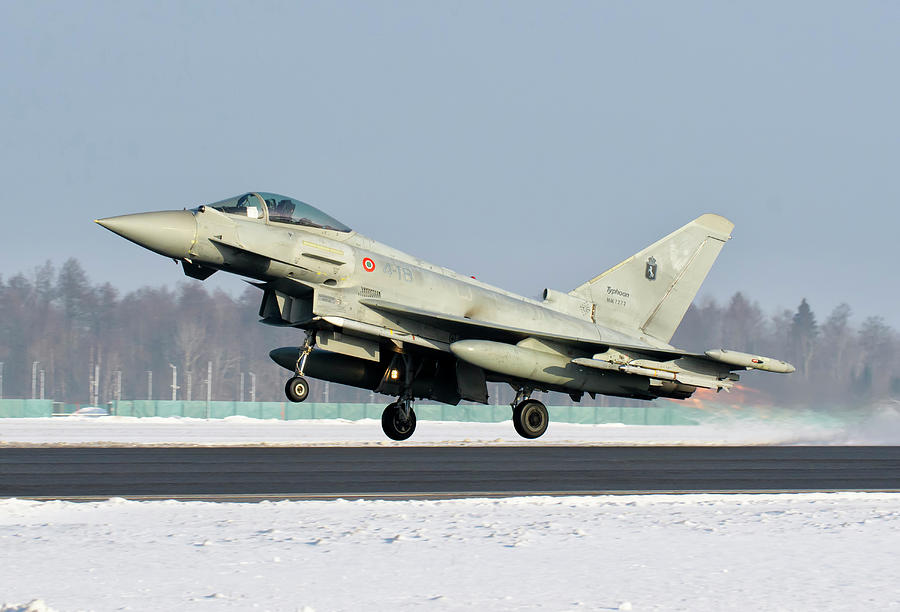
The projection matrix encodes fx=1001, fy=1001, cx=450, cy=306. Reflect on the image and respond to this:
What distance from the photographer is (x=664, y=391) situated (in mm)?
19891

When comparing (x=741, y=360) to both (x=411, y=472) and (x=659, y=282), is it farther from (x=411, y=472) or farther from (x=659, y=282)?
(x=411, y=472)

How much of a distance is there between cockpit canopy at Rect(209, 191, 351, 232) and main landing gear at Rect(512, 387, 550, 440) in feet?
18.4

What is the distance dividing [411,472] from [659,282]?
1027 cm

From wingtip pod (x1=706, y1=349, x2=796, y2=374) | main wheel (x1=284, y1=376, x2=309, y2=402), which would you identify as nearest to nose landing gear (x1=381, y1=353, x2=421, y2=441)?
main wheel (x1=284, y1=376, x2=309, y2=402)

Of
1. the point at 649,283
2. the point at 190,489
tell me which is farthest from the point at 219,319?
Answer: the point at 190,489

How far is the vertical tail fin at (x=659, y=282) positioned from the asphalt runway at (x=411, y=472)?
3.60 metres

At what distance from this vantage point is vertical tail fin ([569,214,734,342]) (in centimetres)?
2169

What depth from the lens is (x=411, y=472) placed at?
13586mm

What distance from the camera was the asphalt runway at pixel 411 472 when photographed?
11312 millimetres

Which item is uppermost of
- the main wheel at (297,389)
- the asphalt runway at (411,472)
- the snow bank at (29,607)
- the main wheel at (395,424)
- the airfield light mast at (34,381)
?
the airfield light mast at (34,381)

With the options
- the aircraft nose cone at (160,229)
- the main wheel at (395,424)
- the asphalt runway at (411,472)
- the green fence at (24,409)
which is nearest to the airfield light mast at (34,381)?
the green fence at (24,409)

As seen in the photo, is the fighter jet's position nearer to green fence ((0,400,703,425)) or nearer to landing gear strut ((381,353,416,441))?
landing gear strut ((381,353,416,441))

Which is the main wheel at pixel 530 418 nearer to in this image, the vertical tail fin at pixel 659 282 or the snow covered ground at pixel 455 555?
the vertical tail fin at pixel 659 282

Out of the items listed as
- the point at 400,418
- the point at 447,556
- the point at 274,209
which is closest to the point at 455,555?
the point at 447,556
